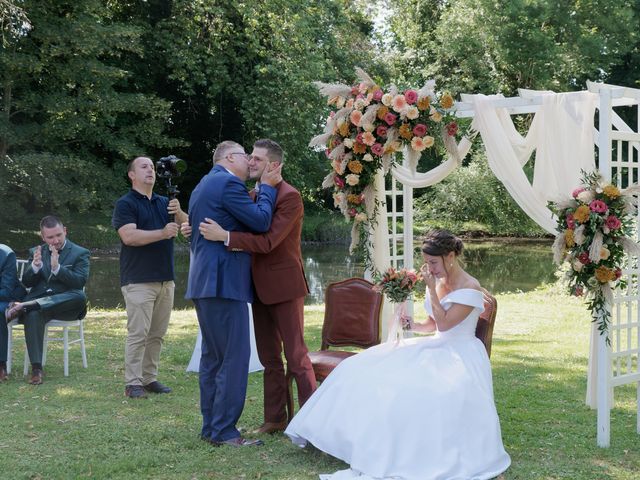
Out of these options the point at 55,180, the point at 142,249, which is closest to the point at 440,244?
the point at 142,249

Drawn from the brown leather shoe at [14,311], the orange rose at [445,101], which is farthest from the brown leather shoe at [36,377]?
the orange rose at [445,101]

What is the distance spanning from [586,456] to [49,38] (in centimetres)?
1681

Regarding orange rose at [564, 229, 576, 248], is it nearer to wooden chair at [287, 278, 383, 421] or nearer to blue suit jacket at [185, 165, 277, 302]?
wooden chair at [287, 278, 383, 421]

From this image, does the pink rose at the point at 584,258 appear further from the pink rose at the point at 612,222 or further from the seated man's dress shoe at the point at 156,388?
the seated man's dress shoe at the point at 156,388

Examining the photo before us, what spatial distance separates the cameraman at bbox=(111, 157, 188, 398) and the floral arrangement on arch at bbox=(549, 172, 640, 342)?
281cm

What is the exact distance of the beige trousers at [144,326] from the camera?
19.9ft

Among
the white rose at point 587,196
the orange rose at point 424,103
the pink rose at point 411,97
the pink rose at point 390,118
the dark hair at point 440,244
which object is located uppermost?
the pink rose at point 411,97

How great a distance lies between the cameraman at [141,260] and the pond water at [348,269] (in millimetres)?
7527

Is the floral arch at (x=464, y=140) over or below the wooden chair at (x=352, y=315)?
over

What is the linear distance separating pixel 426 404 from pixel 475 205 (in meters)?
23.2

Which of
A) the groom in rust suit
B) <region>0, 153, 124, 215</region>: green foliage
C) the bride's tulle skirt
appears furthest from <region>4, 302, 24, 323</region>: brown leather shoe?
<region>0, 153, 124, 215</region>: green foliage

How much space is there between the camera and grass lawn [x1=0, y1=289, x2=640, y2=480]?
4.41 meters

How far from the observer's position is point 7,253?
678cm

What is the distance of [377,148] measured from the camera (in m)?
5.86
